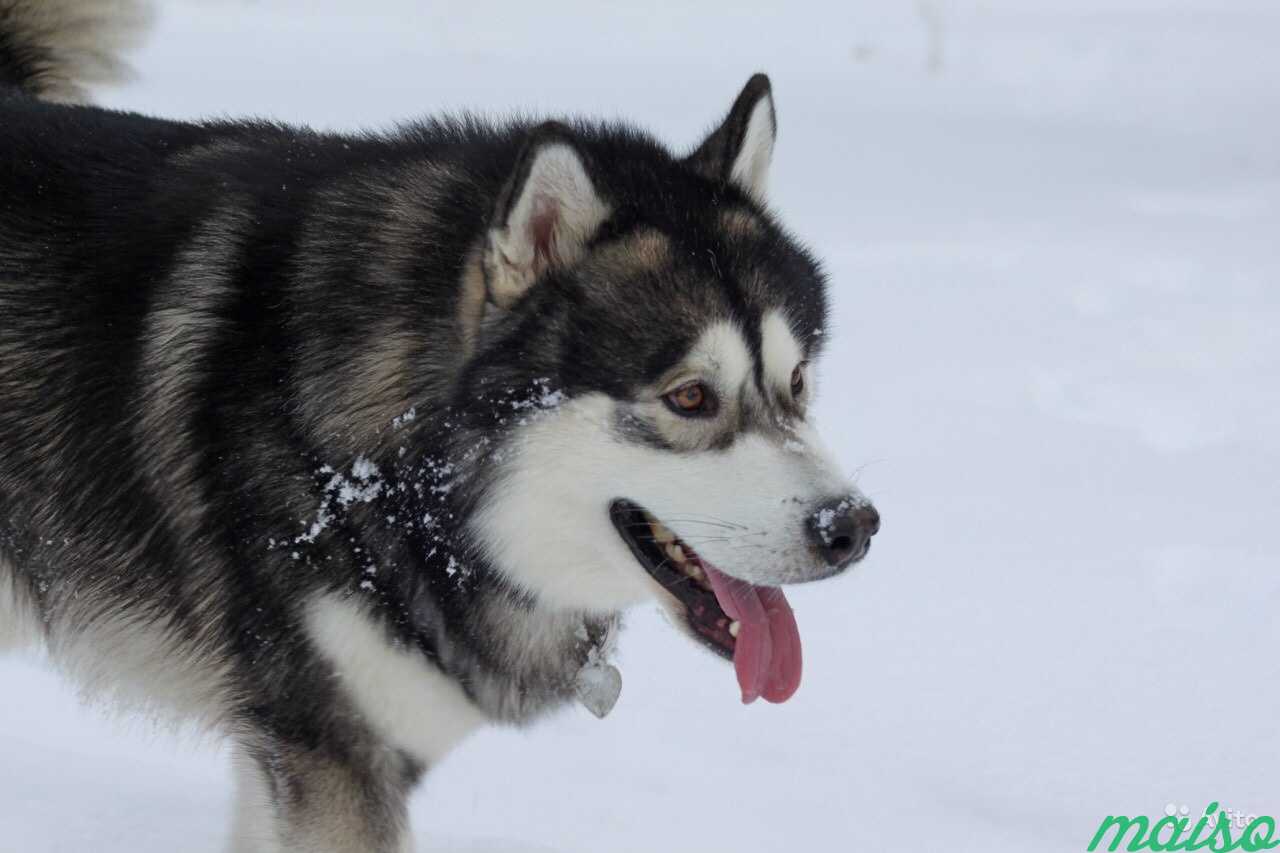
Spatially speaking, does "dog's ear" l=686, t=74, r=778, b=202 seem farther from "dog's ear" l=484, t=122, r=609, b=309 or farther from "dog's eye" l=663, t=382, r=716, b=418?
"dog's eye" l=663, t=382, r=716, b=418

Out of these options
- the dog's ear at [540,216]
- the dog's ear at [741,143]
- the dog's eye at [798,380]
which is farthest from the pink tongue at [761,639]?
the dog's ear at [741,143]

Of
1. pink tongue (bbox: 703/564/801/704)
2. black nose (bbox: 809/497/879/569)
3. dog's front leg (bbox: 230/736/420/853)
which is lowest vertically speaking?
dog's front leg (bbox: 230/736/420/853)

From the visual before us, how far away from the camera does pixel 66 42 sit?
3482 mm

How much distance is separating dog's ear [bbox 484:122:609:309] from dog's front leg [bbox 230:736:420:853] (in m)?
0.82

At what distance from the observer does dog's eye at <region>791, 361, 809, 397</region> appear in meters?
2.50

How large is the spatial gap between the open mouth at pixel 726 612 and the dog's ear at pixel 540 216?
1.45 ft

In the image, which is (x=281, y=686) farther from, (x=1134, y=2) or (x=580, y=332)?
(x=1134, y=2)

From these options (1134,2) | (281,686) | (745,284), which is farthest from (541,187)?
(1134,2)

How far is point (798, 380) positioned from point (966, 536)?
214cm

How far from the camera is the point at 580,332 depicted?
2346 millimetres

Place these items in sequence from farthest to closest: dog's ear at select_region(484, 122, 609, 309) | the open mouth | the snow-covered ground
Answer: the snow-covered ground
the open mouth
dog's ear at select_region(484, 122, 609, 309)

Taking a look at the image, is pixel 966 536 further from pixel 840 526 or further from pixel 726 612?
pixel 840 526

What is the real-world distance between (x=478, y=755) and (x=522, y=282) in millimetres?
1565

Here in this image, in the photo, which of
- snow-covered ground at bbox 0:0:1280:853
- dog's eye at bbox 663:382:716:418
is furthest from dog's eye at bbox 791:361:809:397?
snow-covered ground at bbox 0:0:1280:853
